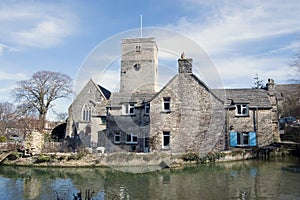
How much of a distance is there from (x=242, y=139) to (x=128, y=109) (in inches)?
418

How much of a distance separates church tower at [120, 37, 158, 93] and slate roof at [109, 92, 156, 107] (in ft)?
37.2

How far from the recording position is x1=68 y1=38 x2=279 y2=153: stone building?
2164 centimetres

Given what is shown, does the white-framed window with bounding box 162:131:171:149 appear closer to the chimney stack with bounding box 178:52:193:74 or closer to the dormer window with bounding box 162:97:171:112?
the dormer window with bounding box 162:97:171:112

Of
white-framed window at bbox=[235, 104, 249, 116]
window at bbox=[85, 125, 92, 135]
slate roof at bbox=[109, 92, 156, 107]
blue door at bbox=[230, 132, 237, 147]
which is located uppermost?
slate roof at bbox=[109, 92, 156, 107]

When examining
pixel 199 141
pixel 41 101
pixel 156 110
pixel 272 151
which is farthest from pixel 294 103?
pixel 41 101

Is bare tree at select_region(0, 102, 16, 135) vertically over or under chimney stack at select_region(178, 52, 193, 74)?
under

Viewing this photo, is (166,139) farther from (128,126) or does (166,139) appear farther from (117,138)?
(117,138)

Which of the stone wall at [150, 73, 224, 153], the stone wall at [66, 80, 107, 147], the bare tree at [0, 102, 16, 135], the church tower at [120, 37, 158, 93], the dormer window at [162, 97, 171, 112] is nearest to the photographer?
the stone wall at [150, 73, 224, 153]

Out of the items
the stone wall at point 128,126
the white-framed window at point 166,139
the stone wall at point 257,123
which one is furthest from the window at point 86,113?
the stone wall at point 257,123

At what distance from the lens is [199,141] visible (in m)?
21.5

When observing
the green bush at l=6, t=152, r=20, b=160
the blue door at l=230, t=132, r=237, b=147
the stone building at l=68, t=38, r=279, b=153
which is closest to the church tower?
the stone building at l=68, t=38, r=279, b=153

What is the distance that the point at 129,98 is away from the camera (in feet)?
83.8

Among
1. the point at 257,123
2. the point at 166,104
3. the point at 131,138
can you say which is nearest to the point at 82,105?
the point at 131,138

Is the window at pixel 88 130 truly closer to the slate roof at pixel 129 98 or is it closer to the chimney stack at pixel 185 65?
the slate roof at pixel 129 98
